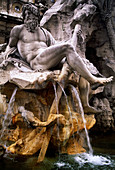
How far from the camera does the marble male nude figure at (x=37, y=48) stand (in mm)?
3623

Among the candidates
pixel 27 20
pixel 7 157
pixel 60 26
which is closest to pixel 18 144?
pixel 7 157

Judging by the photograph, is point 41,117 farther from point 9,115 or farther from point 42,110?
point 9,115

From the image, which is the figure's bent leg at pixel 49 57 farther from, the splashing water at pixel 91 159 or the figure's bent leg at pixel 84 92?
the splashing water at pixel 91 159

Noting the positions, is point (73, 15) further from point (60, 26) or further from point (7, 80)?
point (7, 80)

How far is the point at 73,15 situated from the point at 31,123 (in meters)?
4.28

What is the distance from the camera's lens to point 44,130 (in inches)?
130

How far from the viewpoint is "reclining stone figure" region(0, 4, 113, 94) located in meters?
3.62

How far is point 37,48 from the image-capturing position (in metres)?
4.07

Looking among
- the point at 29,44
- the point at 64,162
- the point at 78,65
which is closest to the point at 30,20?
the point at 29,44

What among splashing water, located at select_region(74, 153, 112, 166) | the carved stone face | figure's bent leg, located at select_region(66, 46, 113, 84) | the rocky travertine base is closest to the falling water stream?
splashing water, located at select_region(74, 153, 112, 166)

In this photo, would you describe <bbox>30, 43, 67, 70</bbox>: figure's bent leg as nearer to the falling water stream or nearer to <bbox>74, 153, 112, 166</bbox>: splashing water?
the falling water stream

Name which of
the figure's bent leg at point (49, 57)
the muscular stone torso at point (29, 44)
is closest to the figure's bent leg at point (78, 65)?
the figure's bent leg at point (49, 57)

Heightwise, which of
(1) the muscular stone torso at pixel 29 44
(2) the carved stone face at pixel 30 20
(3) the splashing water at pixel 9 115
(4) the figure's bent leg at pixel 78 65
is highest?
(2) the carved stone face at pixel 30 20

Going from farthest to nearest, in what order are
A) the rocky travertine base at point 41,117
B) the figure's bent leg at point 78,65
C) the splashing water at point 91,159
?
1. the figure's bent leg at point 78,65
2. the rocky travertine base at point 41,117
3. the splashing water at point 91,159
